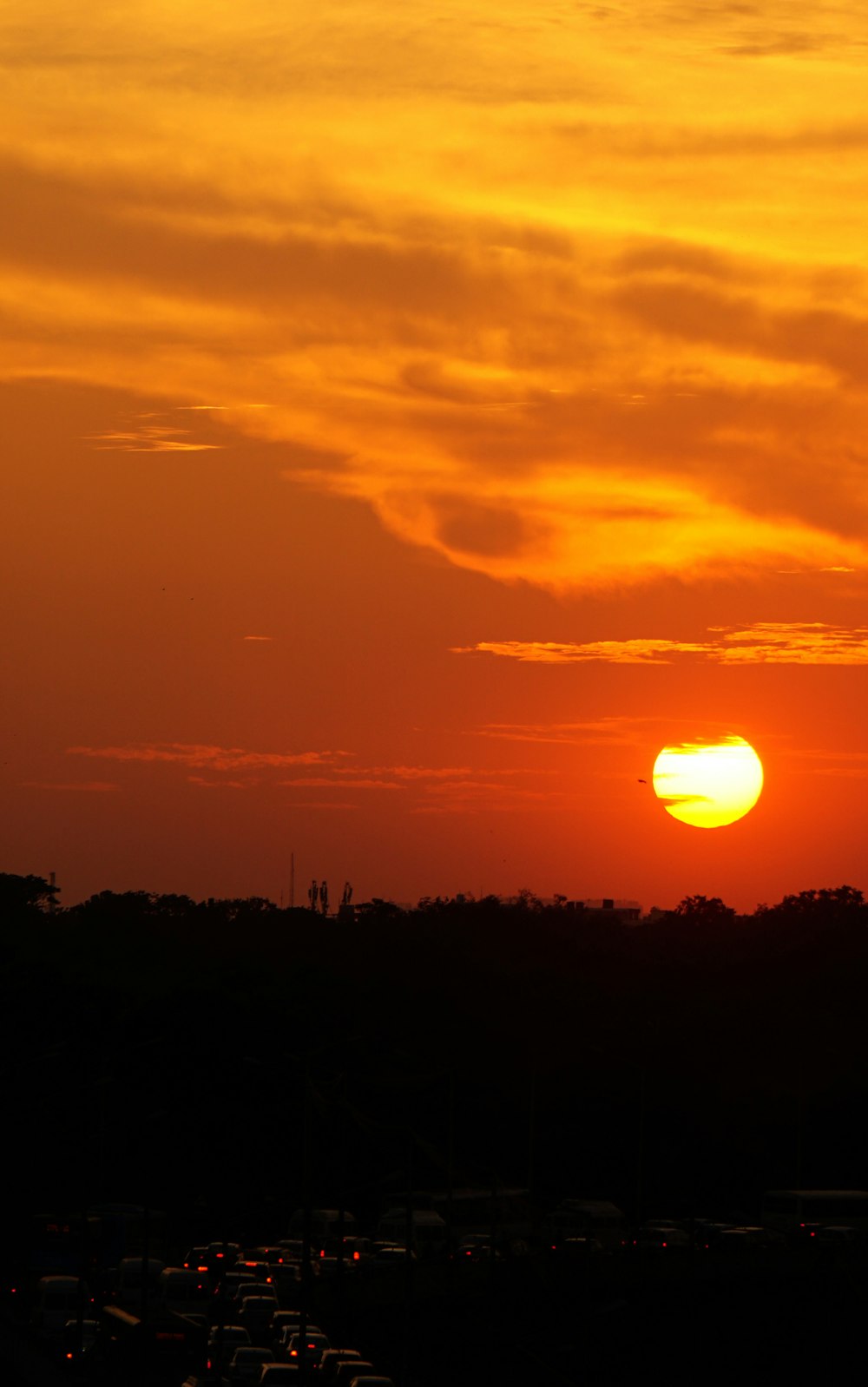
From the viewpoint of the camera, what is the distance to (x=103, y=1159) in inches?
3098

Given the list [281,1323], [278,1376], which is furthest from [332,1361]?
[281,1323]

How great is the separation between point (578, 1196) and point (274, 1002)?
17211 millimetres

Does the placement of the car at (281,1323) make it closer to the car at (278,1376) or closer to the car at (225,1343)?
the car at (225,1343)

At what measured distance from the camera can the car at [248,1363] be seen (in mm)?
48344

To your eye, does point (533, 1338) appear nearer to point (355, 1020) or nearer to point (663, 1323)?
point (663, 1323)

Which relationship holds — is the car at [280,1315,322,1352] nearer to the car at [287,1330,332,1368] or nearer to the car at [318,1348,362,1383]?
the car at [287,1330,332,1368]

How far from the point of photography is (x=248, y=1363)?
49062 mm

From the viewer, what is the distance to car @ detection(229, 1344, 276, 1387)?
159 ft

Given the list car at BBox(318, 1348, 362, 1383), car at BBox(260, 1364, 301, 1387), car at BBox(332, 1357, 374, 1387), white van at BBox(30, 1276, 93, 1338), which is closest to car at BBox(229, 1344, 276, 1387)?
car at BBox(318, 1348, 362, 1383)

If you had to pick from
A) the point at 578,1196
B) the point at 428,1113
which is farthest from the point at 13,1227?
the point at 578,1196

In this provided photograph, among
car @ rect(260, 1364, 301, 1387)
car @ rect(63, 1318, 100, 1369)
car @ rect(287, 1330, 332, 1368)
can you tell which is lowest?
car @ rect(63, 1318, 100, 1369)

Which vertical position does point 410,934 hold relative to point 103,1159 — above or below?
above

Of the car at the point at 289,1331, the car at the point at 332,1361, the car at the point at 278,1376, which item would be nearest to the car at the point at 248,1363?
the car at the point at 332,1361

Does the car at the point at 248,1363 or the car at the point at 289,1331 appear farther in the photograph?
the car at the point at 289,1331
